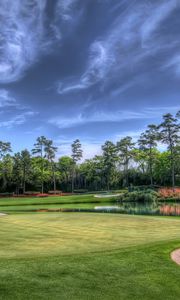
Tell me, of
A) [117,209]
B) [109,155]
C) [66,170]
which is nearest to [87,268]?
[117,209]

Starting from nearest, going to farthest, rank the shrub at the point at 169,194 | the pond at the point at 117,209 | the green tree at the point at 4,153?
1. the pond at the point at 117,209
2. the shrub at the point at 169,194
3. the green tree at the point at 4,153

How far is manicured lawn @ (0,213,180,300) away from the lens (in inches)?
192

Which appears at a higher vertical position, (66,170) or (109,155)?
(109,155)

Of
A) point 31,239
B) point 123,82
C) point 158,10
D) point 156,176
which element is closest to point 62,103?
point 123,82

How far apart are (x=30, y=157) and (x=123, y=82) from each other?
151 feet

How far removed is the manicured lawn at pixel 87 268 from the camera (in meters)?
4.87

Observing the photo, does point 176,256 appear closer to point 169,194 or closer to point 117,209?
point 117,209

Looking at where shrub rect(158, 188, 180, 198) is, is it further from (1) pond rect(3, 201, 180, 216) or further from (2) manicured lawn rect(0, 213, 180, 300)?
(2) manicured lawn rect(0, 213, 180, 300)

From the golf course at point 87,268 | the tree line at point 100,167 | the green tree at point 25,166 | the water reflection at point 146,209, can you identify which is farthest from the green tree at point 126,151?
the golf course at point 87,268

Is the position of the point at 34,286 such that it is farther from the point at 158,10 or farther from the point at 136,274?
the point at 158,10

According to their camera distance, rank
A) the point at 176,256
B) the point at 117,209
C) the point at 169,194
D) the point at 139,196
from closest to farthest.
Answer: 1. the point at 176,256
2. the point at 117,209
3. the point at 169,194
4. the point at 139,196

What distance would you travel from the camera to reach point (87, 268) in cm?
614

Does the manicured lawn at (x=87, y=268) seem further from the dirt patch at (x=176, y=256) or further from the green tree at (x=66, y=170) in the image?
the green tree at (x=66, y=170)

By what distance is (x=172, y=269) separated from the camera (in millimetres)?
6387
